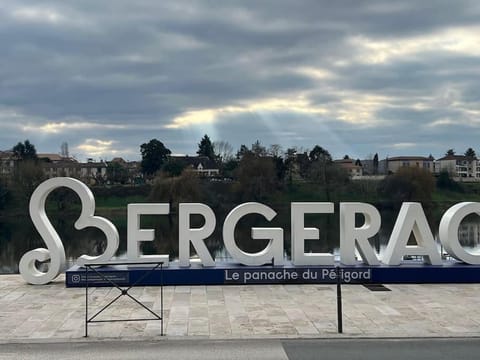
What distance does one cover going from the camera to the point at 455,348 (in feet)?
29.9

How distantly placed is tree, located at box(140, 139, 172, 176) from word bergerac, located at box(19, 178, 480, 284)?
73558 millimetres

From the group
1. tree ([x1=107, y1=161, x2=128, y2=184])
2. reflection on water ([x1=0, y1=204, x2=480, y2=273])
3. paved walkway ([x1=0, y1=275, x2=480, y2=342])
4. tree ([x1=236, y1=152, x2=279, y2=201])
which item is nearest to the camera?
paved walkway ([x1=0, y1=275, x2=480, y2=342])

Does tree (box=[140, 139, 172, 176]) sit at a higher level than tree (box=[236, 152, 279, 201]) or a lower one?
higher

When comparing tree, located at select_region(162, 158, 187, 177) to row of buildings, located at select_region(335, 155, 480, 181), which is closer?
tree, located at select_region(162, 158, 187, 177)

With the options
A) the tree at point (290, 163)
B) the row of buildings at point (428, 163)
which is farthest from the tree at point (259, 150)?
the row of buildings at point (428, 163)

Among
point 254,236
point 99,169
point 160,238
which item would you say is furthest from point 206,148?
point 254,236

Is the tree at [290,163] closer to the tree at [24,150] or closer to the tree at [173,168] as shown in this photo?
the tree at [173,168]

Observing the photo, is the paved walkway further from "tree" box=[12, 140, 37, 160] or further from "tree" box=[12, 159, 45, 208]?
"tree" box=[12, 140, 37, 160]

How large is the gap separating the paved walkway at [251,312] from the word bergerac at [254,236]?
2.92 feet

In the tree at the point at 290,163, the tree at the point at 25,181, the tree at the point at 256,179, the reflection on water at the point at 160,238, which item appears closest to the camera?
the reflection on water at the point at 160,238

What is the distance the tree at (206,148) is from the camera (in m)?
123

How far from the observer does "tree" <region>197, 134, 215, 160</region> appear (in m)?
123

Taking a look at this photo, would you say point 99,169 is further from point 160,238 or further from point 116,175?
point 160,238

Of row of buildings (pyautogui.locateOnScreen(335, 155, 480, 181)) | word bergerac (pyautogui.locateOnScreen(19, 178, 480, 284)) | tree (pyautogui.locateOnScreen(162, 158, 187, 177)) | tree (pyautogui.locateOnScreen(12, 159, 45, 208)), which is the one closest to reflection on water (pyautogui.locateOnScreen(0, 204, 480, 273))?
tree (pyautogui.locateOnScreen(12, 159, 45, 208))
